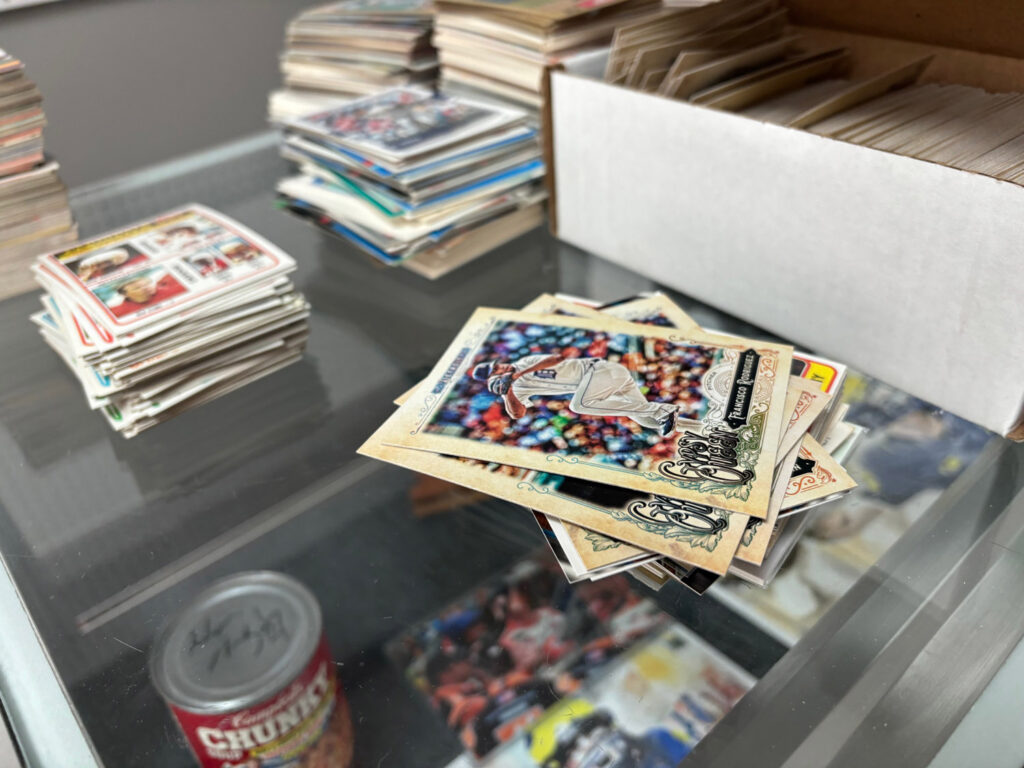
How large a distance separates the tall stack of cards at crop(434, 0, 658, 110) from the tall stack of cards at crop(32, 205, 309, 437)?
1.40ft

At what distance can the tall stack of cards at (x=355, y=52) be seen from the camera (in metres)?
1.30

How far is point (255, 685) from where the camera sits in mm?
549

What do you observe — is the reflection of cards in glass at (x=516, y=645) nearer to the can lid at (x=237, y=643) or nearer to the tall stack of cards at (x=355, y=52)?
the can lid at (x=237, y=643)

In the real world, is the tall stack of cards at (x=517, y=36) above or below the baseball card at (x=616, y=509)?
above

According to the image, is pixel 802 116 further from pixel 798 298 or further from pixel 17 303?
pixel 17 303

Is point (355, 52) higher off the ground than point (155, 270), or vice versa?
point (355, 52)

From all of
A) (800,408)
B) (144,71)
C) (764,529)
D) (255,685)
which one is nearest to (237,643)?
(255,685)

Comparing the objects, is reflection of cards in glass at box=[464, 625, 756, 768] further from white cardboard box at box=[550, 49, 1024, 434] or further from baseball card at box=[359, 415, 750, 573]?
white cardboard box at box=[550, 49, 1024, 434]

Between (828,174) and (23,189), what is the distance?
98cm

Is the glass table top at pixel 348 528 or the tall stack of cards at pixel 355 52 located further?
the tall stack of cards at pixel 355 52

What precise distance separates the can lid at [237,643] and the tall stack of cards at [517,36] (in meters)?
→ 0.69

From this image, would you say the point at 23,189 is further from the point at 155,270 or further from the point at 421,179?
the point at 421,179

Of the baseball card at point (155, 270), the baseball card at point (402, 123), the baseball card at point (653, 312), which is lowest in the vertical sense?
the baseball card at point (653, 312)

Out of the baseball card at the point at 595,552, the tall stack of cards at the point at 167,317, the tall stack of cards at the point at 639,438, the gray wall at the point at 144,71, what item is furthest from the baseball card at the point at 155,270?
the gray wall at the point at 144,71
